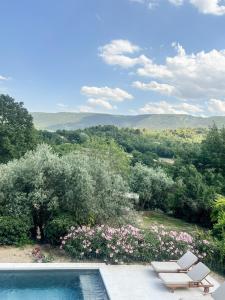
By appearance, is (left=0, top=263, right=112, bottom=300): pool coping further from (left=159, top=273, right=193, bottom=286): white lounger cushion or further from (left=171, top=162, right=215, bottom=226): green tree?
(left=171, top=162, right=215, bottom=226): green tree

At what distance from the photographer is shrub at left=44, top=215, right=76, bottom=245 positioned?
14.8m

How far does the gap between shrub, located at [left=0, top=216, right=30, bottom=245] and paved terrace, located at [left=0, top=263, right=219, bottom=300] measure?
2000 millimetres

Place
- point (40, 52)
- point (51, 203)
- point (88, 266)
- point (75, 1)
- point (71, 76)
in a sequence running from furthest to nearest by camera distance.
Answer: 1. point (71, 76)
2. point (40, 52)
3. point (75, 1)
4. point (51, 203)
5. point (88, 266)

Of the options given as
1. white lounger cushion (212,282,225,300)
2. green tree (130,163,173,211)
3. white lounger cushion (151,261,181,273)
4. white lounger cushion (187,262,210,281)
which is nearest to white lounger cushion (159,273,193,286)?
white lounger cushion (187,262,210,281)

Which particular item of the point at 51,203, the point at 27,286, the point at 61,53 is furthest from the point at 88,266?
the point at 61,53

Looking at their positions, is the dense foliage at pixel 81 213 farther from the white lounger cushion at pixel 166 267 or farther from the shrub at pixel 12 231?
the white lounger cushion at pixel 166 267

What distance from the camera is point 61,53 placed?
44.1 m

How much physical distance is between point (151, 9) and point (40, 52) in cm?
2318

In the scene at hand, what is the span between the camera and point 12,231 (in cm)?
1476

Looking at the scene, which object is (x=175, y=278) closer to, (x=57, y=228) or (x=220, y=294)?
(x=220, y=294)

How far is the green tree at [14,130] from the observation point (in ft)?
121

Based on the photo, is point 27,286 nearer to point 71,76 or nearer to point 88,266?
point 88,266

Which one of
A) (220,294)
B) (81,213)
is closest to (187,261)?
(220,294)

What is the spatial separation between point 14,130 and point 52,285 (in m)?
28.4
